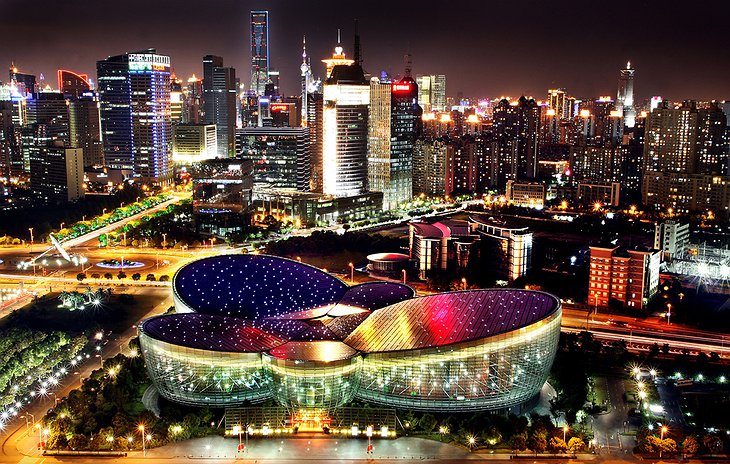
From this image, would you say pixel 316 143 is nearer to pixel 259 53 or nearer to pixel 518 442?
pixel 518 442

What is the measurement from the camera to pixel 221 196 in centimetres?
6106

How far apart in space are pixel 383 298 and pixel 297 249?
1996 cm

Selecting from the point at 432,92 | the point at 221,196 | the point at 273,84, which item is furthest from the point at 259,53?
the point at 221,196

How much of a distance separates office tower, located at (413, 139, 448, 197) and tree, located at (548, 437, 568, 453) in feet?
175

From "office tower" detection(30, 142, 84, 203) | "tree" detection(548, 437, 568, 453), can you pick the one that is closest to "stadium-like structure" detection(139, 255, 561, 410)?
"tree" detection(548, 437, 568, 453)

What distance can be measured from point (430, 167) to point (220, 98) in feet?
128

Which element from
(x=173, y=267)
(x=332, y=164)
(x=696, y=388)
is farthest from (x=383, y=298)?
(x=332, y=164)

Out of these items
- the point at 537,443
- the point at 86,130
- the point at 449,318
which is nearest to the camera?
the point at 537,443

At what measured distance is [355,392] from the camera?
2730 cm

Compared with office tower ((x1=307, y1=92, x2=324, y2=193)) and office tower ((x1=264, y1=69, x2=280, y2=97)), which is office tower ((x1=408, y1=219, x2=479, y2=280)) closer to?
office tower ((x1=307, y1=92, x2=324, y2=193))

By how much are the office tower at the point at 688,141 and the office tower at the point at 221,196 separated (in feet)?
115

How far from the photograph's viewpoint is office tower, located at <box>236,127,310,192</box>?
70.9 metres

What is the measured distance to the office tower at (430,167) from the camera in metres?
77.9

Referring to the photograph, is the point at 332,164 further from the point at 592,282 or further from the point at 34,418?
the point at 34,418
